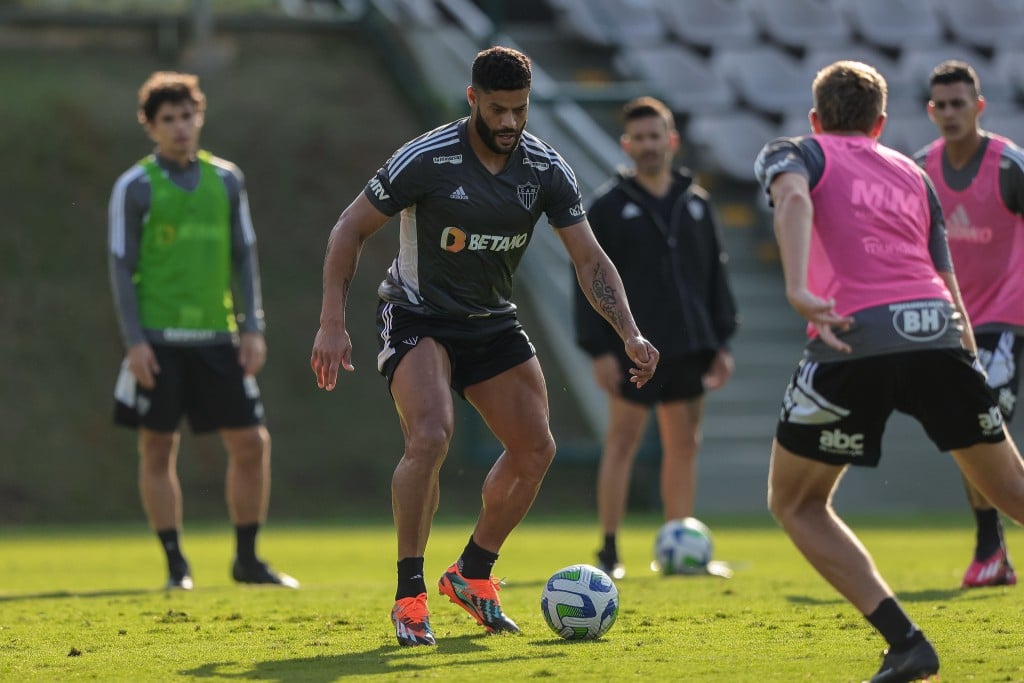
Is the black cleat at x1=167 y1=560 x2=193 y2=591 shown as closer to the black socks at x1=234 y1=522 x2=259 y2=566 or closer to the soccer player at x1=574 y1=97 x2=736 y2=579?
the black socks at x1=234 y1=522 x2=259 y2=566

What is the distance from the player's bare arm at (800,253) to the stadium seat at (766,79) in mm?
16006

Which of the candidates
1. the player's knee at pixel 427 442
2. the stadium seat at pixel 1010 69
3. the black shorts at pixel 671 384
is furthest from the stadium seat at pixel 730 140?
the player's knee at pixel 427 442

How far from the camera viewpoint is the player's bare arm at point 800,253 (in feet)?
15.6

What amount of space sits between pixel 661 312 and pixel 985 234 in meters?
2.23

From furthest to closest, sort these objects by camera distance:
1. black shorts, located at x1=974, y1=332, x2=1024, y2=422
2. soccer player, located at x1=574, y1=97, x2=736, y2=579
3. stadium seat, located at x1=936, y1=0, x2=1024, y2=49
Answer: stadium seat, located at x1=936, y1=0, x2=1024, y2=49
soccer player, located at x1=574, y1=97, x2=736, y2=579
black shorts, located at x1=974, y1=332, x2=1024, y2=422

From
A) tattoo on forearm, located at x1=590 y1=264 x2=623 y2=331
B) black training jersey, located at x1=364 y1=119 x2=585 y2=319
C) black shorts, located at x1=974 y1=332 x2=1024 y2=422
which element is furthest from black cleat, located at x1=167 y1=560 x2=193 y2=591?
black shorts, located at x1=974 y1=332 x2=1024 y2=422

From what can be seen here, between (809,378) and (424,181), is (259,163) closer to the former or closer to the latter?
(424,181)

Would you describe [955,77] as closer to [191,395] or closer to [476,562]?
[476,562]

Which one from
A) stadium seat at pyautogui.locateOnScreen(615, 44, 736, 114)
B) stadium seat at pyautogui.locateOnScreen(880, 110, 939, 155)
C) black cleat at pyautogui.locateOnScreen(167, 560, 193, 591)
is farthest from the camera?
stadium seat at pyautogui.locateOnScreen(615, 44, 736, 114)

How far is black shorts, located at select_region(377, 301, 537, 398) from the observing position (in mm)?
6258

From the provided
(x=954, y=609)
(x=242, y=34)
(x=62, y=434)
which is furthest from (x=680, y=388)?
(x=242, y=34)

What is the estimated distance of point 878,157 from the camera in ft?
16.9

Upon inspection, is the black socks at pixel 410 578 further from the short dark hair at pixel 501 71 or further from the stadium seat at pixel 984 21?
the stadium seat at pixel 984 21

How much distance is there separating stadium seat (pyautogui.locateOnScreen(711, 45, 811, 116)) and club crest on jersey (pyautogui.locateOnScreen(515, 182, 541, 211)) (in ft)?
48.9
